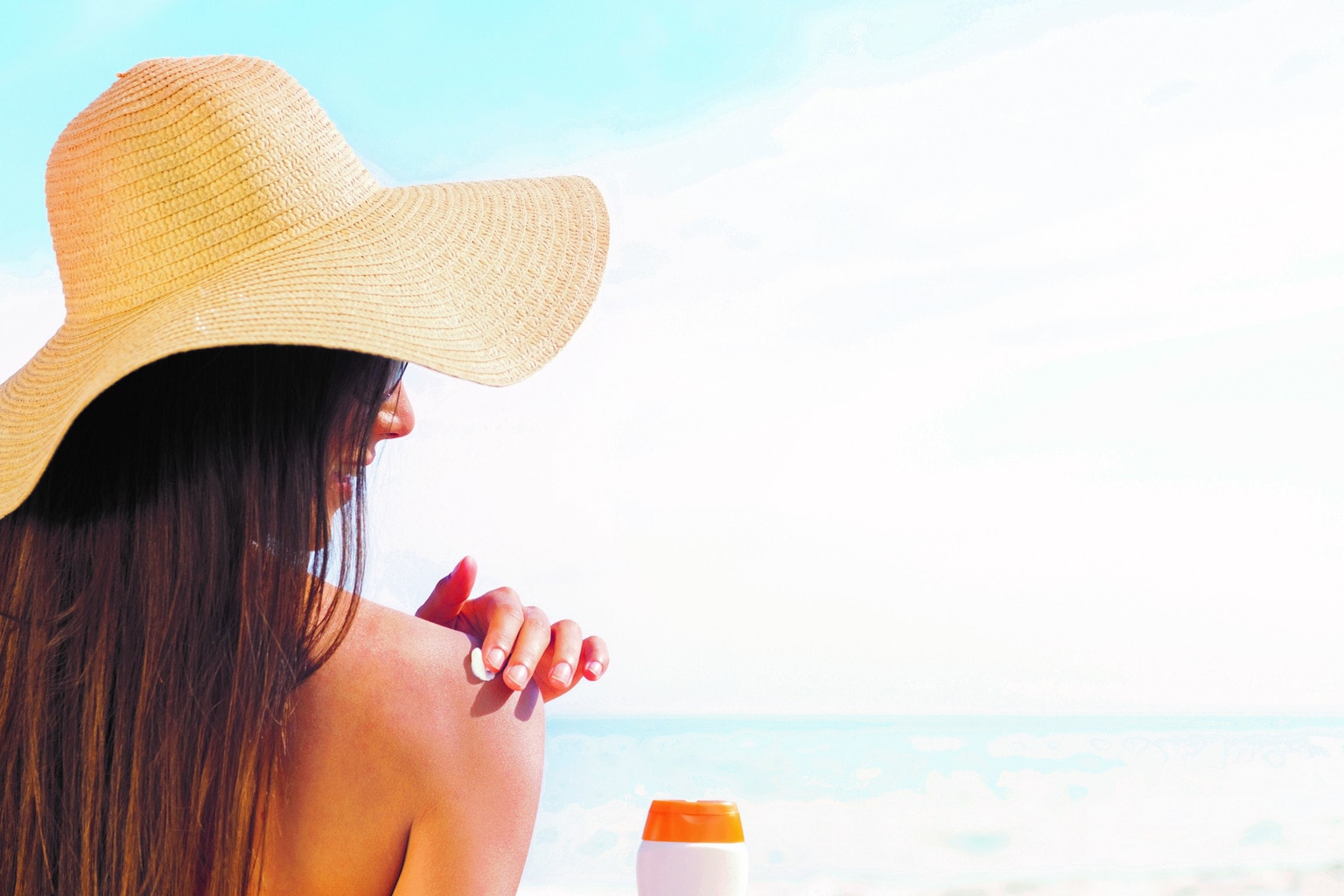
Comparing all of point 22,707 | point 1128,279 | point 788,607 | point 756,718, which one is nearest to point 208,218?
point 22,707

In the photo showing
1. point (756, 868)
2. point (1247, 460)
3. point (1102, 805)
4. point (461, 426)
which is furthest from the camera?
point (1247, 460)

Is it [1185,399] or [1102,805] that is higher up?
[1185,399]

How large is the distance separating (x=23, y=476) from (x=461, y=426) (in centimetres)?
1930

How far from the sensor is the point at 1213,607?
2084 centimetres

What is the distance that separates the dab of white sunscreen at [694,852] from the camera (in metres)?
0.96

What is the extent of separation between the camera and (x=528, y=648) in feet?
3.08

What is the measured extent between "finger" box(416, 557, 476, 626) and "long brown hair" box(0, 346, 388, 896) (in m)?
0.28

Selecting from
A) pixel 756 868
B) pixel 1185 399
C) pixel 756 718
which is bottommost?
pixel 756 868

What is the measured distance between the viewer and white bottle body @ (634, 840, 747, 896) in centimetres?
96

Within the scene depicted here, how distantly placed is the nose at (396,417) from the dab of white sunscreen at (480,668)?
8.5 inches

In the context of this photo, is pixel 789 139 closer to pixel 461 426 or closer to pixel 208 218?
pixel 461 426

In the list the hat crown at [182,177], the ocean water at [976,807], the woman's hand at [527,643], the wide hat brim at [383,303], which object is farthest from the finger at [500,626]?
the ocean water at [976,807]

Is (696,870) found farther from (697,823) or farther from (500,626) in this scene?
(500,626)

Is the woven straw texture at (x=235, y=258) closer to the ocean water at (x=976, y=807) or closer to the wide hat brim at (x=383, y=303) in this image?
the wide hat brim at (x=383, y=303)
